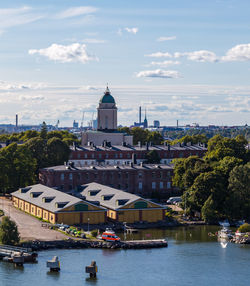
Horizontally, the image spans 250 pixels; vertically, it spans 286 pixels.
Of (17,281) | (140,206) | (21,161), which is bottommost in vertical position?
(17,281)

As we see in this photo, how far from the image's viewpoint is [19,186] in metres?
90.2

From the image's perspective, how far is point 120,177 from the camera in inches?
3588

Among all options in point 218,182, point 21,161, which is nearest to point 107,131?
point 21,161

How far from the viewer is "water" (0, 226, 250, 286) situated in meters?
48.3

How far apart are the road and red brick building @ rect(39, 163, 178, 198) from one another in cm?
1184

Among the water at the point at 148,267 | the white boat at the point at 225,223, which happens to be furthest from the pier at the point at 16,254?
the white boat at the point at 225,223

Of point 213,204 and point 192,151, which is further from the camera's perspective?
point 192,151

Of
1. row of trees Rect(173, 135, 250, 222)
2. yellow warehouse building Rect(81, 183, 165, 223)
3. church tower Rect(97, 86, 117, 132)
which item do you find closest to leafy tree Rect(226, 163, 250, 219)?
row of trees Rect(173, 135, 250, 222)

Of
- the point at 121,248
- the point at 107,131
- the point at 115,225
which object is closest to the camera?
the point at 121,248

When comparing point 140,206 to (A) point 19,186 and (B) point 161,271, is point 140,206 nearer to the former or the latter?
(B) point 161,271

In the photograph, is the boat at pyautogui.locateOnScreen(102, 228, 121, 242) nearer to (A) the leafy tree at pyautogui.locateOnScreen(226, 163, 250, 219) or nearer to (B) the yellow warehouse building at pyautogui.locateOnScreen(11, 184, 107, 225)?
(B) the yellow warehouse building at pyautogui.locateOnScreen(11, 184, 107, 225)

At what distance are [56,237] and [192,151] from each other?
57.4m

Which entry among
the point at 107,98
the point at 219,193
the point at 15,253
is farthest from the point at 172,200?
the point at 107,98

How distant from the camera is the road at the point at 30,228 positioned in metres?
60.6
